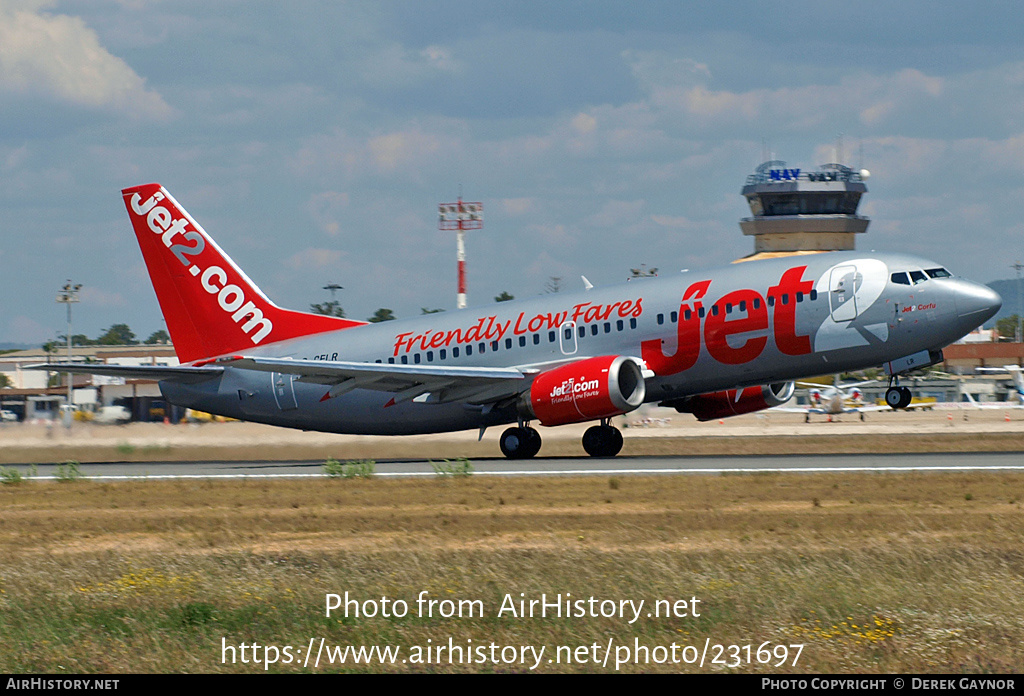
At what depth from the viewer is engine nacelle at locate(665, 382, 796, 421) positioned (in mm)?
33062

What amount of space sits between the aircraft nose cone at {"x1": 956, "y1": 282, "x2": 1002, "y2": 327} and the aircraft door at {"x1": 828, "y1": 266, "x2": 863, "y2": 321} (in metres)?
2.34

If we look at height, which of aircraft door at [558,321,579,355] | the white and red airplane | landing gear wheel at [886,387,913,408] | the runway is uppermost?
aircraft door at [558,321,579,355]

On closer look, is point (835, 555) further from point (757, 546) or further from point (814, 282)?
point (814, 282)

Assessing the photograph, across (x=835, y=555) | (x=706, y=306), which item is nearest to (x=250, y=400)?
(x=706, y=306)

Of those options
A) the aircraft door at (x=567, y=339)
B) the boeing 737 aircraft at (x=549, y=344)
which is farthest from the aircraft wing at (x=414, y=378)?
the aircraft door at (x=567, y=339)

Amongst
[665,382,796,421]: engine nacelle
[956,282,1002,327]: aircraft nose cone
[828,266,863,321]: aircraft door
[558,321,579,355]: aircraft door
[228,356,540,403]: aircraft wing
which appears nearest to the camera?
[956,282,1002,327]: aircraft nose cone

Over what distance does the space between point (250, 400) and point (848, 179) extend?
84741 mm

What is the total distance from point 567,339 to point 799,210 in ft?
264

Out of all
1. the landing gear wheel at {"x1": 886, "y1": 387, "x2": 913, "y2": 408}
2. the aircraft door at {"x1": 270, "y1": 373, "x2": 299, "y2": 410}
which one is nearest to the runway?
the landing gear wheel at {"x1": 886, "y1": 387, "x2": 913, "y2": 408}

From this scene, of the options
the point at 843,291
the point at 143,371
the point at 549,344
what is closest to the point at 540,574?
the point at 843,291

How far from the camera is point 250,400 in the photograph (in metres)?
35.0

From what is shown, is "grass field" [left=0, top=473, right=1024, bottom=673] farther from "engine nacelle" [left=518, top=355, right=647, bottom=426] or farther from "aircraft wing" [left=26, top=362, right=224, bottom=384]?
"aircraft wing" [left=26, top=362, right=224, bottom=384]

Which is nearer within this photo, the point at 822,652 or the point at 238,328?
the point at 822,652

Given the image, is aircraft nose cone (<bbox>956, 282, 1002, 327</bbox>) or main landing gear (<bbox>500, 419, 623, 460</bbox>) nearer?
aircraft nose cone (<bbox>956, 282, 1002, 327</bbox>)
